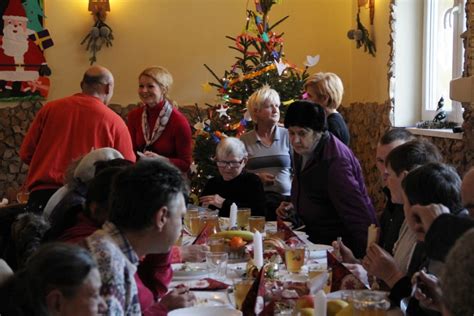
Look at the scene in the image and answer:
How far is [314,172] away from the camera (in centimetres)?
319

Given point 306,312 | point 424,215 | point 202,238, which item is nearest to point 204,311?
point 306,312

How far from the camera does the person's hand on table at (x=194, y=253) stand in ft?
8.45

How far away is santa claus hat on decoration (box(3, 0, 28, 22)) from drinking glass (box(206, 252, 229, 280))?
4649 mm

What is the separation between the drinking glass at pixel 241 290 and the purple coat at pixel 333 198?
1.19 meters

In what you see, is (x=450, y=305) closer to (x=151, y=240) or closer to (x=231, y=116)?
(x=151, y=240)

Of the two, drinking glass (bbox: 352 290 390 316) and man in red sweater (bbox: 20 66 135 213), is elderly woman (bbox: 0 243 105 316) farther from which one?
man in red sweater (bbox: 20 66 135 213)

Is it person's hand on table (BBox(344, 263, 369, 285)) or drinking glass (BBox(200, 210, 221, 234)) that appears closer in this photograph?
person's hand on table (BBox(344, 263, 369, 285))

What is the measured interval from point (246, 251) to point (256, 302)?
2.78 feet

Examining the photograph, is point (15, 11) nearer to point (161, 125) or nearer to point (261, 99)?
point (161, 125)

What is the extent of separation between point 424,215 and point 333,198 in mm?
1428

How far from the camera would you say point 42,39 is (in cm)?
631

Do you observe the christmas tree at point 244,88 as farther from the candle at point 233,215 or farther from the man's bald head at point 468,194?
the man's bald head at point 468,194

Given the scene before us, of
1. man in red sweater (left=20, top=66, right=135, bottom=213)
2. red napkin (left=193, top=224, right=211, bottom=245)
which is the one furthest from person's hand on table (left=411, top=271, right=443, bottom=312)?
man in red sweater (left=20, top=66, right=135, bottom=213)

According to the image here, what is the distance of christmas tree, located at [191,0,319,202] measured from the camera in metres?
5.27
